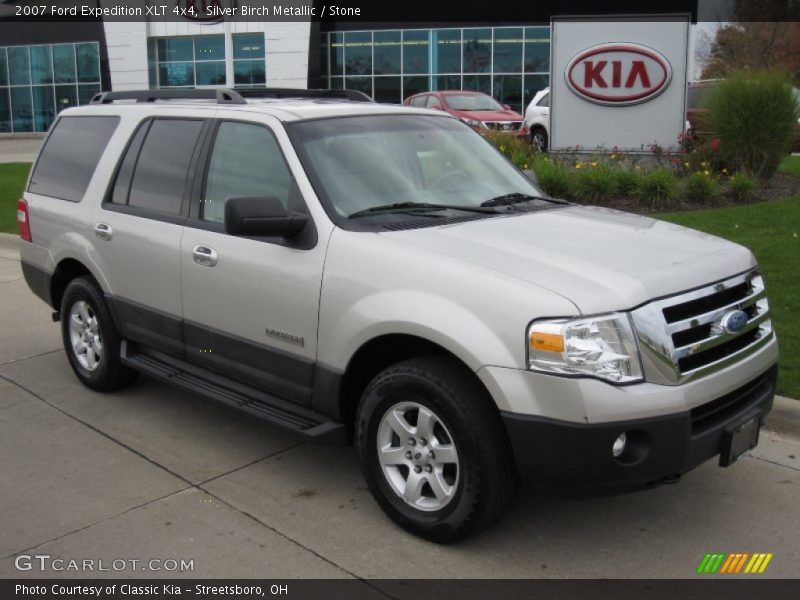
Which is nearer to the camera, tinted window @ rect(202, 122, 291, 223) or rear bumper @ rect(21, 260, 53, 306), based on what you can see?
tinted window @ rect(202, 122, 291, 223)

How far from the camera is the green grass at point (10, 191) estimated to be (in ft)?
42.4

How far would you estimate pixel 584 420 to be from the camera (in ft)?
10.9

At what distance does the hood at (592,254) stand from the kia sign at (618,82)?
9.74 metres

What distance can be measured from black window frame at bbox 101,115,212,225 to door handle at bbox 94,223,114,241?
110mm

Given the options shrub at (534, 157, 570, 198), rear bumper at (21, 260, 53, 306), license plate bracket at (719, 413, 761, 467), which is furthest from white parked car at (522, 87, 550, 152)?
license plate bracket at (719, 413, 761, 467)

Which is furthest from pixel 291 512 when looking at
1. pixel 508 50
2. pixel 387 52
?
pixel 387 52

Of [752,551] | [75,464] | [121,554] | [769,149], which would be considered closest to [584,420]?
[752,551]

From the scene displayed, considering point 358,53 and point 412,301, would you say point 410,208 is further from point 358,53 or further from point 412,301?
point 358,53

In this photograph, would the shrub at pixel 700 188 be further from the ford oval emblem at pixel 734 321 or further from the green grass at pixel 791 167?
the ford oval emblem at pixel 734 321

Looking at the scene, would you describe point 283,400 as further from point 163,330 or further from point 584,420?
point 584,420

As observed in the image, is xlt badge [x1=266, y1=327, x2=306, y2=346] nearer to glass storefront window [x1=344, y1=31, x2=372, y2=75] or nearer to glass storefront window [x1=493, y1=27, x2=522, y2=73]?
glass storefront window [x1=493, y1=27, x2=522, y2=73]

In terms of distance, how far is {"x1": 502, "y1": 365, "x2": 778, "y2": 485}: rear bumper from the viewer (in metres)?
3.34

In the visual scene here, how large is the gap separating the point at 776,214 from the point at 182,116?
749 cm

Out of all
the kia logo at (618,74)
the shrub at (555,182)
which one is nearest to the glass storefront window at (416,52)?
the kia logo at (618,74)
